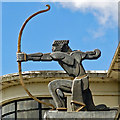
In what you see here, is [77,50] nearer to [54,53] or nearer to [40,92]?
[54,53]

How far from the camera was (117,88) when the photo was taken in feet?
110

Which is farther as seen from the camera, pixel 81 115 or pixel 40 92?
pixel 40 92

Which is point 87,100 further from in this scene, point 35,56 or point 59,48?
point 35,56

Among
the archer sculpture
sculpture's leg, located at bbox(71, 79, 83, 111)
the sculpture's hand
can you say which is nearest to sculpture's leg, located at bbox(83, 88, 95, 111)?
the archer sculpture

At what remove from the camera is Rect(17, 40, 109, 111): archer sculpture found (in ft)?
55.6

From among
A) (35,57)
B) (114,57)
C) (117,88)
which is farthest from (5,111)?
(35,57)

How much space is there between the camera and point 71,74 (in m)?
17.3

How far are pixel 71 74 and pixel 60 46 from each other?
3.25ft

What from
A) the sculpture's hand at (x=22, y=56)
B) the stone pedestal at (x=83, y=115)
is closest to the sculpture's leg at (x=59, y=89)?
→ the stone pedestal at (x=83, y=115)

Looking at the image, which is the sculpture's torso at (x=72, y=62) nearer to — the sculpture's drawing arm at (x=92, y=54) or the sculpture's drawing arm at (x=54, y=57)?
the sculpture's drawing arm at (x=54, y=57)

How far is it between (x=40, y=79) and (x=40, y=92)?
0.82 metres

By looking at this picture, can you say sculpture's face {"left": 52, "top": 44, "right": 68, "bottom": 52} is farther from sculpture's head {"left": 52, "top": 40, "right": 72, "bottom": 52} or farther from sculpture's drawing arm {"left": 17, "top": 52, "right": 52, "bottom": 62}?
sculpture's drawing arm {"left": 17, "top": 52, "right": 52, "bottom": 62}

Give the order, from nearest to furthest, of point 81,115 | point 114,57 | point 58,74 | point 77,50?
point 81,115
point 77,50
point 114,57
point 58,74

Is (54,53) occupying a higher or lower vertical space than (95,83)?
lower
